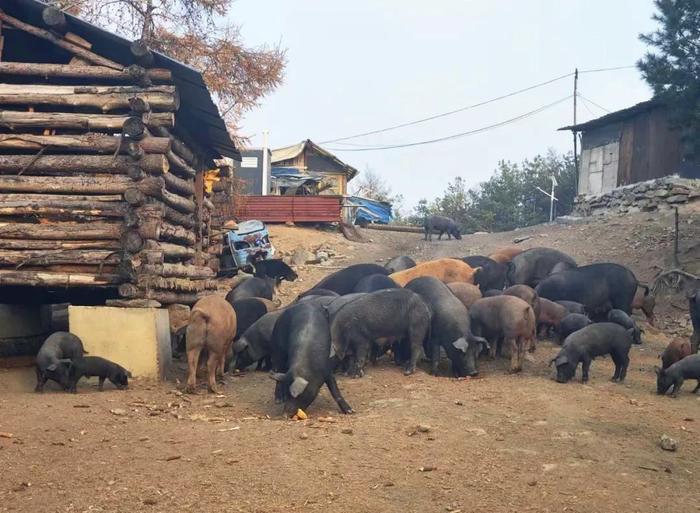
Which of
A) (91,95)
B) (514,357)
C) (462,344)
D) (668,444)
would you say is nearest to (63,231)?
(91,95)

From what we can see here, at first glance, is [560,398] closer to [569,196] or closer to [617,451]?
[617,451]

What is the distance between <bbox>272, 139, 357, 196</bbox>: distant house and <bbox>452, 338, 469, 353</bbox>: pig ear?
27.2m

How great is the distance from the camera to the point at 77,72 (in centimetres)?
1102

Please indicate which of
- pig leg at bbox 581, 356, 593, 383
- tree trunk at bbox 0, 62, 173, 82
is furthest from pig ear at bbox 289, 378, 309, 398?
tree trunk at bbox 0, 62, 173, 82

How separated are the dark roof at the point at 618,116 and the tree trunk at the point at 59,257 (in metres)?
21.6

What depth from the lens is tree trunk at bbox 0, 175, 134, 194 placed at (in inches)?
422

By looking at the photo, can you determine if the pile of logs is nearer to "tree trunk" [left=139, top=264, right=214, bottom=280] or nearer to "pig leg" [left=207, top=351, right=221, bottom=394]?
"tree trunk" [left=139, top=264, right=214, bottom=280]

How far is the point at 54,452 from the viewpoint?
6875mm

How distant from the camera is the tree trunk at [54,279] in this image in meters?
Answer: 10.6

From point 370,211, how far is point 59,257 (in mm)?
29140

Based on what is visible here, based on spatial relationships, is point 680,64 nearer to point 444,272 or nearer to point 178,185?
point 444,272

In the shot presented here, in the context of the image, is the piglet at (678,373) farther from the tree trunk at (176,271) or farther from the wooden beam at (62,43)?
the wooden beam at (62,43)

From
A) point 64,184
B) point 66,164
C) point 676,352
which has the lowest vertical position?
point 676,352

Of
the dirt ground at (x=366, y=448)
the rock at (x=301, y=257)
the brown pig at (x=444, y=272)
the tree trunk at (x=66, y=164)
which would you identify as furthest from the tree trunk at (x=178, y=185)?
the rock at (x=301, y=257)
